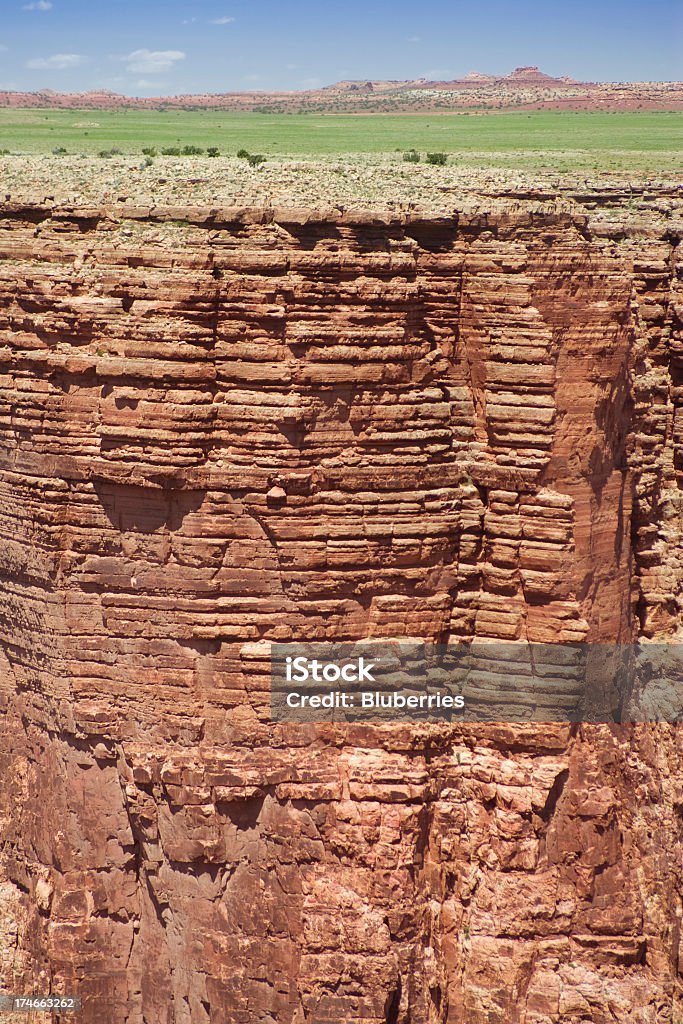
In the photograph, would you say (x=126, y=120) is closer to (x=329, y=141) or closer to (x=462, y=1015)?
(x=329, y=141)

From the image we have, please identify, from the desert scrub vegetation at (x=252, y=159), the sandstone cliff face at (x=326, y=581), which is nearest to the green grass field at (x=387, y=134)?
the desert scrub vegetation at (x=252, y=159)

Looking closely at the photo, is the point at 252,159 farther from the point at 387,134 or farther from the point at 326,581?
the point at 387,134

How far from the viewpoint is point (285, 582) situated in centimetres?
1739

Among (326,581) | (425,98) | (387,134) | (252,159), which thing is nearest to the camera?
(326,581)

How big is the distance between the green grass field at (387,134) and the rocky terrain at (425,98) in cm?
386

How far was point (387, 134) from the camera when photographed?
2895cm

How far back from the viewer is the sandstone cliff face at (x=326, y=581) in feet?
55.7

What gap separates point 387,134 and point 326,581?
1499 cm

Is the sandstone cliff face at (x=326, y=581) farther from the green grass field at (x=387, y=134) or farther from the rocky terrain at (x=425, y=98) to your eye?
the rocky terrain at (x=425, y=98)

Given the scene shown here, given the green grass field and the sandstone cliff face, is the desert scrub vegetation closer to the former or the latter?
the green grass field

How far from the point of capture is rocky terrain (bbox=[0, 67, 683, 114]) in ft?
133

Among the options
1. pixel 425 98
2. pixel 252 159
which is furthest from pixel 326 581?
pixel 425 98

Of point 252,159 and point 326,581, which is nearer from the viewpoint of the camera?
point 326,581

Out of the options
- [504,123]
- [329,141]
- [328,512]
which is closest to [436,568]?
[328,512]
